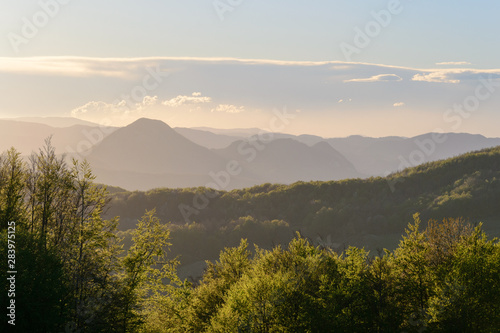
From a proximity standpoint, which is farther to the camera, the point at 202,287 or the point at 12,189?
the point at 202,287

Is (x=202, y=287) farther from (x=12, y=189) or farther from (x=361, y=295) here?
(x=12, y=189)

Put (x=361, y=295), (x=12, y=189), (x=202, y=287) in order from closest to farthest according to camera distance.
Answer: (x=361, y=295) < (x=12, y=189) < (x=202, y=287)

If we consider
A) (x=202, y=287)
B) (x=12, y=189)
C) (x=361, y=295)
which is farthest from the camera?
(x=202, y=287)

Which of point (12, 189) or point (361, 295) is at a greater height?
point (12, 189)

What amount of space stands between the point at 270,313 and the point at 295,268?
6113 millimetres

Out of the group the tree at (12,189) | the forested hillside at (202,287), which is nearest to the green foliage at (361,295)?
the forested hillside at (202,287)

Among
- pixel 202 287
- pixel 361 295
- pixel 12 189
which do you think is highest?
pixel 12 189

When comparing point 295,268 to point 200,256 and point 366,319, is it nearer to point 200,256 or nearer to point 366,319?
point 366,319

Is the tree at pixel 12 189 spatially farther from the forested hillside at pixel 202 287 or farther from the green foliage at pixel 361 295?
the green foliage at pixel 361 295

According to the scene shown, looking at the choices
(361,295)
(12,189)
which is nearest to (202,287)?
(361,295)

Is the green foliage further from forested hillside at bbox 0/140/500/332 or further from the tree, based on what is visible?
the tree

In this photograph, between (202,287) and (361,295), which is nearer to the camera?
(361,295)

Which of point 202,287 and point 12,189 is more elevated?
point 12,189

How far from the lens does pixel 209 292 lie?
52250 millimetres
